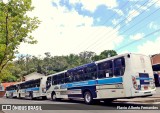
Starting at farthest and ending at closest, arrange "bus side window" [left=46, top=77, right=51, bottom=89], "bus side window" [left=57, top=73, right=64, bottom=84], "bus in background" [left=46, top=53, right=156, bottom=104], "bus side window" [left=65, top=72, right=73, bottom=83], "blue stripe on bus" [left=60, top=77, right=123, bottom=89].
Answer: "bus side window" [left=46, top=77, right=51, bottom=89] < "bus side window" [left=57, top=73, right=64, bottom=84] < "bus side window" [left=65, top=72, right=73, bottom=83] < "blue stripe on bus" [left=60, top=77, right=123, bottom=89] < "bus in background" [left=46, top=53, right=156, bottom=104]

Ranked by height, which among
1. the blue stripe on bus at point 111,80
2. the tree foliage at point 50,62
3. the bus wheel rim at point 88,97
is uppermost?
the tree foliage at point 50,62

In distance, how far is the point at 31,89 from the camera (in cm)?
3722

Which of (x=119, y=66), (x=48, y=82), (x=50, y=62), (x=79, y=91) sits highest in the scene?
(x=50, y=62)

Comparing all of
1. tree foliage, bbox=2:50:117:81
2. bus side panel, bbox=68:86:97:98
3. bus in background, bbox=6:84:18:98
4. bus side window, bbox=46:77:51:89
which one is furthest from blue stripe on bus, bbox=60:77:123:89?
tree foliage, bbox=2:50:117:81

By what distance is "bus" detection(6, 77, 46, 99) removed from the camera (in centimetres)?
3281

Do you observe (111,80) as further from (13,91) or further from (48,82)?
(13,91)

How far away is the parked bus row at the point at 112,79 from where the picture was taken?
1591 centimetres

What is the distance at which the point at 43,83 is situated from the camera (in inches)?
1261

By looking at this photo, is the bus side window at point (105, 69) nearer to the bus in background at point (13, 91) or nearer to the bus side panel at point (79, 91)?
the bus side panel at point (79, 91)

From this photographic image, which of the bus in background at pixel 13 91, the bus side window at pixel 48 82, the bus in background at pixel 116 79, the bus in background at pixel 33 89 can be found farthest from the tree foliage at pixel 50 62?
the bus in background at pixel 116 79

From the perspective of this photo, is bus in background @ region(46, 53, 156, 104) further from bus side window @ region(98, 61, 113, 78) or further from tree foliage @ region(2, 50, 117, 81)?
tree foliage @ region(2, 50, 117, 81)

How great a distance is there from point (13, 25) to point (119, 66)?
763 centimetres

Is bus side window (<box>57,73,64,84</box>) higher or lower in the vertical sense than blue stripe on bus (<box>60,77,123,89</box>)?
higher

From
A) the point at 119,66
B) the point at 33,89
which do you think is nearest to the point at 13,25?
the point at 119,66
